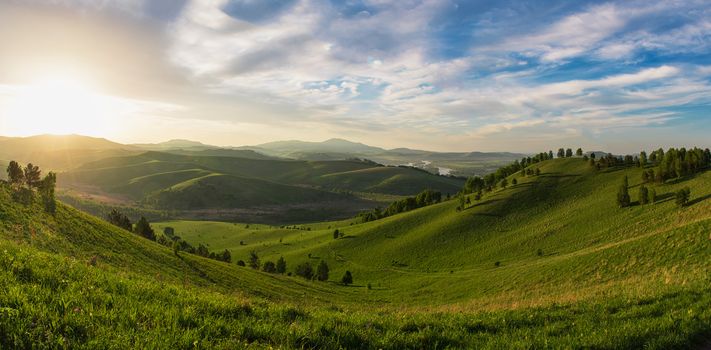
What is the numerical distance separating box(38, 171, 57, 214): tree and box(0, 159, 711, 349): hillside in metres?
1.26

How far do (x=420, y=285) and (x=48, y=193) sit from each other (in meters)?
55.7

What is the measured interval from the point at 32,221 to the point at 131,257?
824 cm

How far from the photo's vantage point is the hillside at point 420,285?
836 centimetres

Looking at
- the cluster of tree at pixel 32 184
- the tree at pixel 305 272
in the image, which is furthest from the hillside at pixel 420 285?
the tree at pixel 305 272

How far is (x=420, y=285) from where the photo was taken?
65.1 meters

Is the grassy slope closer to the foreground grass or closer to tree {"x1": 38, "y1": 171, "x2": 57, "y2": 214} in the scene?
the foreground grass

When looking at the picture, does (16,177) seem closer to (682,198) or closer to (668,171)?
(682,198)

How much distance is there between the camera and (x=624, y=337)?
970 cm

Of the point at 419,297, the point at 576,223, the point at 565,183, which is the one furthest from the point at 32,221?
the point at 565,183

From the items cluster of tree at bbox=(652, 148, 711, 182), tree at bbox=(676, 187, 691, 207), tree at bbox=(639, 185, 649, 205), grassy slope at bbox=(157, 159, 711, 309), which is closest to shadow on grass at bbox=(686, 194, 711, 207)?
grassy slope at bbox=(157, 159, 711, 309)

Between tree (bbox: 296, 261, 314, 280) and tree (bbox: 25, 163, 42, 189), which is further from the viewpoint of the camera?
tree (bbox: 296, 261, 314, 280)

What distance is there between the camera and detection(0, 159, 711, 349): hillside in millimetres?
8359

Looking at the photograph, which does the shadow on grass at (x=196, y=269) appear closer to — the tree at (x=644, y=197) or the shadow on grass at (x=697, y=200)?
the shadow on grass at (x=697, y=200)

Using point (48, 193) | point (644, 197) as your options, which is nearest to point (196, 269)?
point (48, 193)
